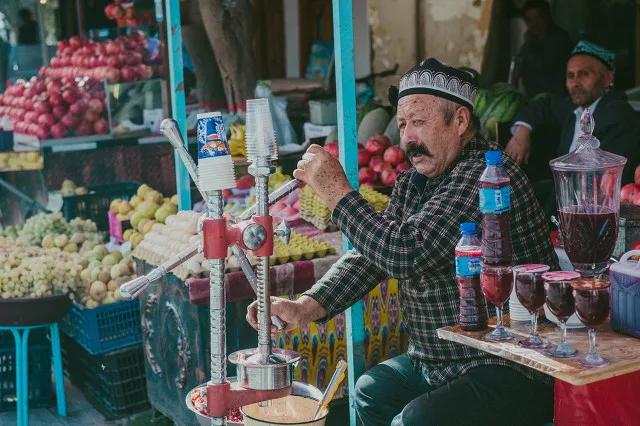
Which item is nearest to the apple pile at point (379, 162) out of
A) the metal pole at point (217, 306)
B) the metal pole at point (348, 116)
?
the metal pole at point (348, 116)

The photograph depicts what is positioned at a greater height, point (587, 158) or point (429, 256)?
point (587, 158)

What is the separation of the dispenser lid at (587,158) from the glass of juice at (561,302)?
1.61 ft

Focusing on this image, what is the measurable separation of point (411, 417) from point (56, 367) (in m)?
2.74

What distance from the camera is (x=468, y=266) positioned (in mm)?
3104

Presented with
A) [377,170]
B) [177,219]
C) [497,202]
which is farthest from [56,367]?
[497,202]

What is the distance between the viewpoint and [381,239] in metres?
3.30

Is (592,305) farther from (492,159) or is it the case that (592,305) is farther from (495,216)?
(492,159)

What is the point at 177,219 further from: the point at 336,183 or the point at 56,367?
the point at 336,183

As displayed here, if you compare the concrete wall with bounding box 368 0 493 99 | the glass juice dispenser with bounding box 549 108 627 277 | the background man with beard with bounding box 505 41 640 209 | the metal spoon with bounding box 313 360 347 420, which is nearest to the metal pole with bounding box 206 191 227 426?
the metal spoon with bounding box 313 360 347 420

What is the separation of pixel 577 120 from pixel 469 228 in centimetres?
334

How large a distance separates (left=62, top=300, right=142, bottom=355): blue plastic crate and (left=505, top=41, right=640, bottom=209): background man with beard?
2.41m

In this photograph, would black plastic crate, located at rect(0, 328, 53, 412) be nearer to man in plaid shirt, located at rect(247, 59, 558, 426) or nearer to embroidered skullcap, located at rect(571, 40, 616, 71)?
man in plaid shirt, located at rect(247, 59, 558, 426)

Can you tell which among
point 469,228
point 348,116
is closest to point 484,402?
point 469,228

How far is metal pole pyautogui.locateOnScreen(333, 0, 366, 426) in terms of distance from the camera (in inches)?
163
